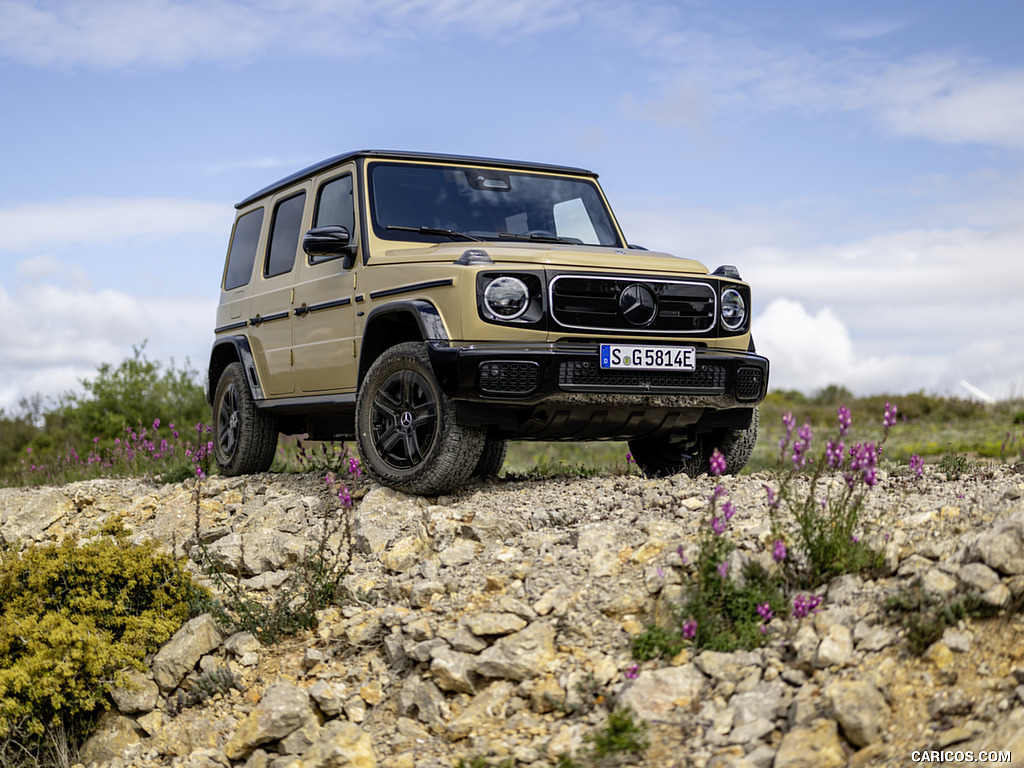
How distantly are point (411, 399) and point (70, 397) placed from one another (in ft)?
53.4

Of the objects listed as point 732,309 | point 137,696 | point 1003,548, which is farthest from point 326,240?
point 1003,548

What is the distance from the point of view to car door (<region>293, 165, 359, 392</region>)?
7.08m

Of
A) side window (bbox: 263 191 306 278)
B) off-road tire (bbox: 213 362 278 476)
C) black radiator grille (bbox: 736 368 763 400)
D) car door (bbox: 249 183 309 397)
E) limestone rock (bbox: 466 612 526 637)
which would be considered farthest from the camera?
off-road tire (bbox: 213 362 278 476)

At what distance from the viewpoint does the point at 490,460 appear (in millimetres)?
7426

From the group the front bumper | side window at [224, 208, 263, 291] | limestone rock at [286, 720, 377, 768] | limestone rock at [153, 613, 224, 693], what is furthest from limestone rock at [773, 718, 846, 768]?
side window at [224, 208, 263, 291]

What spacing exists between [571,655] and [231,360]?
5809 millimetres

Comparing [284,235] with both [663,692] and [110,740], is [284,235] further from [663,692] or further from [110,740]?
[663,692]

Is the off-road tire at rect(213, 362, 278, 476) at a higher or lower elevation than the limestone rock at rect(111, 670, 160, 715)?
higher

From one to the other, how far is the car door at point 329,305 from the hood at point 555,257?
1.61 feet

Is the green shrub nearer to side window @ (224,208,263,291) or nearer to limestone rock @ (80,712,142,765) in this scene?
limestone rock @ (80,712,142,765)

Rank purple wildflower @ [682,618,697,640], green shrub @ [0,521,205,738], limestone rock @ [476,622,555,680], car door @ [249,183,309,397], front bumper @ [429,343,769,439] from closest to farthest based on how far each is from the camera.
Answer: purple wildflower @ [682,618,697,640], limestone rock @ [476,622,555,680], green shrub @ [0,521,205,738], front bumper @ [429,343,769,439], car door @ [249,183,309,397]

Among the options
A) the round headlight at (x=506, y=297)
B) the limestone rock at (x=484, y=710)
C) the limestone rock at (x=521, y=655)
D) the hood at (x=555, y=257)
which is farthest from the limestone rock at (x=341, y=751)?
the hood at (x=555, y=257)

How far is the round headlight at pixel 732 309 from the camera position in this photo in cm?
664

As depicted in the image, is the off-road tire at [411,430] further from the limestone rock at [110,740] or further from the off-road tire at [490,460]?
the limestone rock at [110,740]
